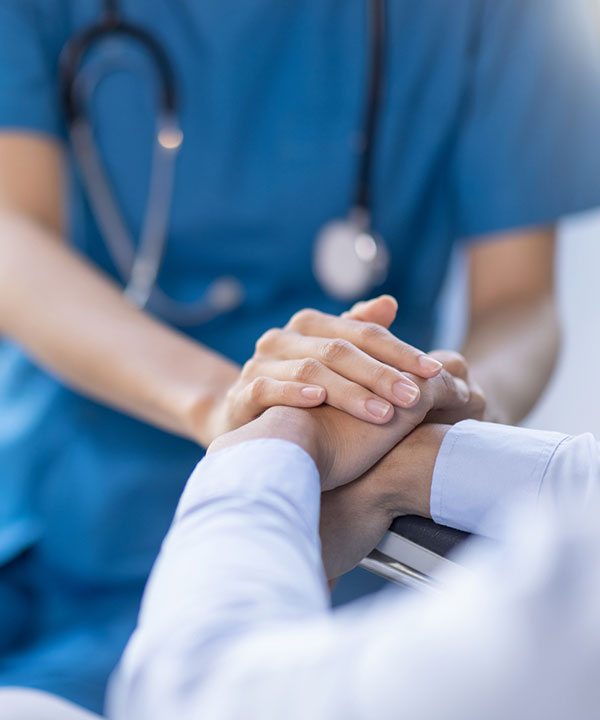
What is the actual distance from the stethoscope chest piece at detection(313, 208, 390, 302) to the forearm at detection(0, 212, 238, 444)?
180mm

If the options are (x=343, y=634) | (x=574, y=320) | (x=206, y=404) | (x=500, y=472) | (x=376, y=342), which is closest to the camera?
(x=343, y=634)

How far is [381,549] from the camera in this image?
47cm

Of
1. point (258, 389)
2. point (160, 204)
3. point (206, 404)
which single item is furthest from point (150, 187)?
point (258, 389)

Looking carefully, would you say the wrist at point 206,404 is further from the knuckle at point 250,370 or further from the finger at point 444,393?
the finger at point 444,393

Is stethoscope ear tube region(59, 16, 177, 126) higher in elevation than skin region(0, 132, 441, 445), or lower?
higher

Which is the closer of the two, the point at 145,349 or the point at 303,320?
the point at 303,320

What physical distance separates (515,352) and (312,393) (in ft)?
1.23

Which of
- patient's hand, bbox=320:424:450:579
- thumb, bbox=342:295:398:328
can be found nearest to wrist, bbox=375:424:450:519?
patient's hand, bbox=320:424:450:579

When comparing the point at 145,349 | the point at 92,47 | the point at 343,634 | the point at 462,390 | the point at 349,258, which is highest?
the point at 92,47

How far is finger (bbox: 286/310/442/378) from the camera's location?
55cm

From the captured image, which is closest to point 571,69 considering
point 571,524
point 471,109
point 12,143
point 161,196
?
point 471,109

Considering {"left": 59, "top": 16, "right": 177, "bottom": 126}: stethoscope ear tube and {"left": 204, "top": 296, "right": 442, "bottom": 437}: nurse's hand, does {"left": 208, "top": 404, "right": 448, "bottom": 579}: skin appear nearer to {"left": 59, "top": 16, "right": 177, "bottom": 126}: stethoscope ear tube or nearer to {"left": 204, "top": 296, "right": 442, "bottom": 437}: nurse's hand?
{"left": 204, "top": 296, "right": 442, "bottom": 437}: nurse's hand

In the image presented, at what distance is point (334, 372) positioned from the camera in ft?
1.82

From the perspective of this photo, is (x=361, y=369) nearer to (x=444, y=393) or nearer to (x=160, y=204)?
(x=444, y=393)
